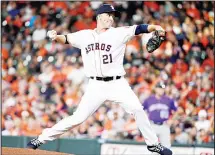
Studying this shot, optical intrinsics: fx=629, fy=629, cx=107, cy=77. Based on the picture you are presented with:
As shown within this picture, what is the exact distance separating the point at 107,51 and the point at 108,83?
0.36 metres

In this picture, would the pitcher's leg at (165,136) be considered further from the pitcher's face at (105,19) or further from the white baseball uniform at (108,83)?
the pitcher's face at (105,19)

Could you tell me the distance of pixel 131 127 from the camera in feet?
40.0

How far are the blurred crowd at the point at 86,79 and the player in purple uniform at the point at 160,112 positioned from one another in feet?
3.66

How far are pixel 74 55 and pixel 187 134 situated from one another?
12.5 feet

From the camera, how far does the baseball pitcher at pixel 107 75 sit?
6984mm

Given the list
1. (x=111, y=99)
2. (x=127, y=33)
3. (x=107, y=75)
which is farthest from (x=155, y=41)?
(x=111, y=99)

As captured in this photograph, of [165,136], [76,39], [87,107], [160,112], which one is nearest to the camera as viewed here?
[87,107]

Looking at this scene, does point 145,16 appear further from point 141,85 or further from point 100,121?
point 100,121

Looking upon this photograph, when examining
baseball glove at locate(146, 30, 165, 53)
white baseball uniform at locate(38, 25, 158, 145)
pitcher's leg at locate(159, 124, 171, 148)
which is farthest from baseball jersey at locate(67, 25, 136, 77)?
pitcher's leg at locate(159, 124, 171, 148)

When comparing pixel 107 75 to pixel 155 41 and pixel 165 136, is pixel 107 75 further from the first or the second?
pixel 165 136

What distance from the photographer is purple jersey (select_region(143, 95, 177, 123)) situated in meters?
10.9

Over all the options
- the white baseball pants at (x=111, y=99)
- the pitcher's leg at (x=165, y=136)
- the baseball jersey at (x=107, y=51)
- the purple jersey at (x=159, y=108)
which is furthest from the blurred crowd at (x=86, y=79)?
the baseball jersey at (x=107, y=51)

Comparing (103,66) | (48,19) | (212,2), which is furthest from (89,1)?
(103,66)

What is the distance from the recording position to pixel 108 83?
7.03 meters
